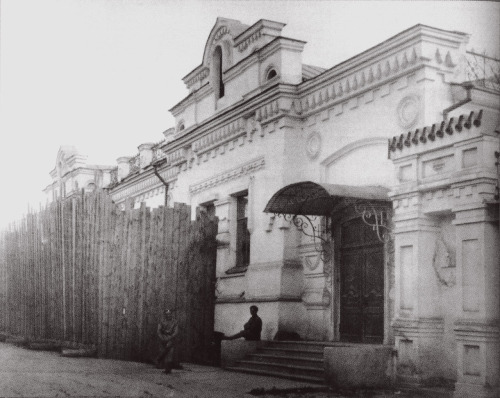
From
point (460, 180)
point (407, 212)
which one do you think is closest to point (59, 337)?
point (407, 212)

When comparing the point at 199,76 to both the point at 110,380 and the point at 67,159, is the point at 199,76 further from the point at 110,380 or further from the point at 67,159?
the point at 67,159

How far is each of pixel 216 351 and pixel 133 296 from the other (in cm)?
181

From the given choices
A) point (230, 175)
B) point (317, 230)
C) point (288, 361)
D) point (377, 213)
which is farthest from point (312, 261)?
point (230, 175)

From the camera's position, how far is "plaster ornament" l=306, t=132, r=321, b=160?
13.7 metres

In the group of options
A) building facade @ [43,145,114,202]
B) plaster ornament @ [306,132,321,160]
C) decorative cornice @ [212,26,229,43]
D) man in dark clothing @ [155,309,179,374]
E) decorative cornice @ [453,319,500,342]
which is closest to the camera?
decorative cornice @ [453,319,500,342]

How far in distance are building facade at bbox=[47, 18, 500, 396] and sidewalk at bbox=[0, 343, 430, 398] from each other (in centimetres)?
150

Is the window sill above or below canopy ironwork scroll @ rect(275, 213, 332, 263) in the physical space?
below

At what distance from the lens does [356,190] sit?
37.3 feet

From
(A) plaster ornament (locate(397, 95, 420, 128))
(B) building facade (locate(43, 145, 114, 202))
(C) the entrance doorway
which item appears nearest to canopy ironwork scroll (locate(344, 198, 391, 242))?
(C) the entrance doorway

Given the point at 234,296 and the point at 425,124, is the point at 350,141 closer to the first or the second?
the point at 425,124

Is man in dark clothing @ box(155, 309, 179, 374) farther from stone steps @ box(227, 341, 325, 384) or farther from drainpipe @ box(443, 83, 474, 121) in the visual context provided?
drainpipe @ box(443, 83, 474, 121)

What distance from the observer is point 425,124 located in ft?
36.1

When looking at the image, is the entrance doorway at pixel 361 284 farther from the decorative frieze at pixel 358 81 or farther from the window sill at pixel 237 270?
the window sill at pixel 237 270

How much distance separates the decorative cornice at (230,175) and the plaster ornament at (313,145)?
113cm
